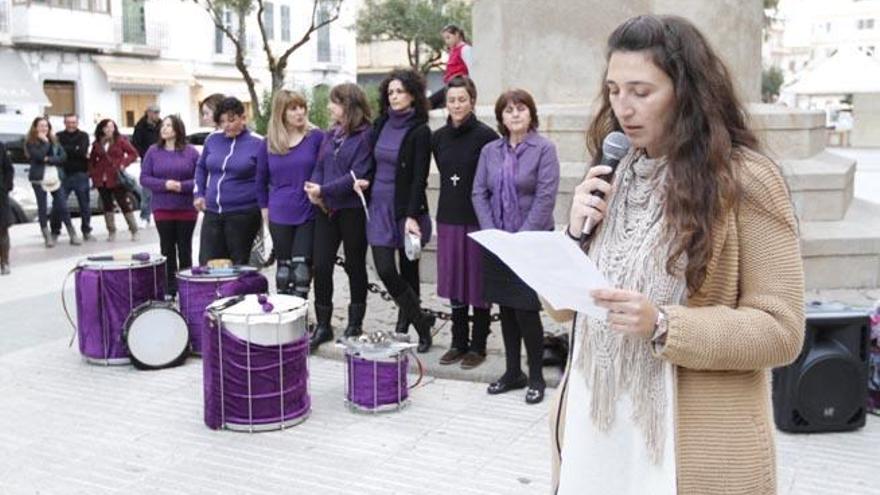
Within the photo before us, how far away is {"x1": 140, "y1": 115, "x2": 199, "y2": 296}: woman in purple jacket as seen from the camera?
8.10 m

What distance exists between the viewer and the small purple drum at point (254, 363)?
200 inches

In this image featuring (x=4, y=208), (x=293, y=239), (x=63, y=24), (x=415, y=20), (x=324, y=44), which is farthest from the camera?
(x=324, y=44)

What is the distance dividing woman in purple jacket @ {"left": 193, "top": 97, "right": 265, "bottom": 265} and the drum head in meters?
1.14

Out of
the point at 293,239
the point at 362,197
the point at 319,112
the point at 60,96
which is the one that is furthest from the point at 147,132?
the point at 60,96

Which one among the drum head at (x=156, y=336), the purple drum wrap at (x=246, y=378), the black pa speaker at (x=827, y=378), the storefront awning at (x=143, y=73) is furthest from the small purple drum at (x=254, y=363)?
the storefront awning at (x=143, y=73)

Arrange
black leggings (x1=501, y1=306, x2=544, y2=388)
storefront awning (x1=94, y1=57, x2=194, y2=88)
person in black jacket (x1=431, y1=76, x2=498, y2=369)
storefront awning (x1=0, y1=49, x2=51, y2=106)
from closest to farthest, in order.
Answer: black leggings (x1=501, y1=306, x2=544, y2=388), person in black jacket (x1=431, y1=76, x2=498, y2=369), storefront awning (x1=0, y1=49, x2=51, y2=106), storefront awning (x1=94, y1=57, x2=194, y2=88)

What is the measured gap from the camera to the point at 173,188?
26.3ft

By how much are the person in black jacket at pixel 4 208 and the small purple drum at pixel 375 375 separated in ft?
22.8

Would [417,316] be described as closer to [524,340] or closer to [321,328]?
[321,328]

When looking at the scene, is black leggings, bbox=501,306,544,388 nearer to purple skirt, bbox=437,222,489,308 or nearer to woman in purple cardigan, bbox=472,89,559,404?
woman in purple cardigan, bbox=472,89,559,404

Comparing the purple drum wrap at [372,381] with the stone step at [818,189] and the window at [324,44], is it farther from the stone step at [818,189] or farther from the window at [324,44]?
→ the window at [324,44]

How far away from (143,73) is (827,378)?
3327 centimetres

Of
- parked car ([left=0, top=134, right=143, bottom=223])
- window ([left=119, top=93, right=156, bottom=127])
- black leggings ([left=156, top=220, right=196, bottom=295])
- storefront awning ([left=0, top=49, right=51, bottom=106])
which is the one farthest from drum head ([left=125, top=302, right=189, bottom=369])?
window ([left=119, top=93, right=156, bottom=127])

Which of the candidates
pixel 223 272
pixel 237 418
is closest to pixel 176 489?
pixel 237 418
